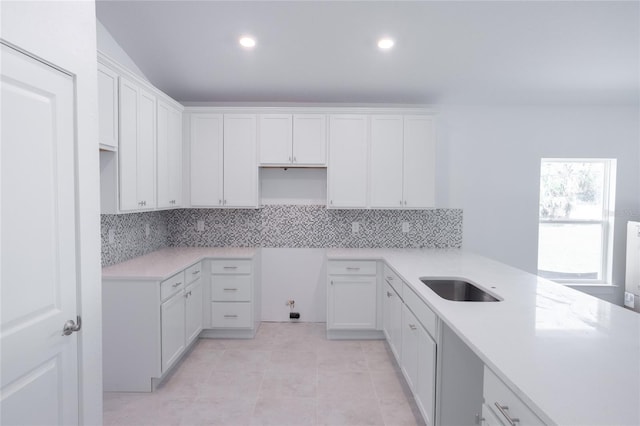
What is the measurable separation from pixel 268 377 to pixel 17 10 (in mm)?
2659

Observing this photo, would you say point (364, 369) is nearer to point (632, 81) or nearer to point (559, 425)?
point (559, 425)

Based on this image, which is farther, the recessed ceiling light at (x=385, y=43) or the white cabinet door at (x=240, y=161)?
A: the white cabinet door at (x=240, y=161)

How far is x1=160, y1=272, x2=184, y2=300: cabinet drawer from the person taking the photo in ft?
8.52

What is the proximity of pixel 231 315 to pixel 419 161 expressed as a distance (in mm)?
2528

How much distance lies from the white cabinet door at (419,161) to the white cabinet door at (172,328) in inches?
94.9

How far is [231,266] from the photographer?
3.47m

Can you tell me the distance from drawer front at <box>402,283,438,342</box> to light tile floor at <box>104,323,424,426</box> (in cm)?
71

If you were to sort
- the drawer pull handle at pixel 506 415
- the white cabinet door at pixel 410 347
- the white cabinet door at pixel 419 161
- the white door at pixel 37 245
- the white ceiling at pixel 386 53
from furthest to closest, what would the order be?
the white cabinet door at pixel 419 161 → the white ceiling at pixel 386 53 → the white cabinet door at pixel 410 347 → the white door at pixel 37 245 → the drawer pull handle at pixel 506 415

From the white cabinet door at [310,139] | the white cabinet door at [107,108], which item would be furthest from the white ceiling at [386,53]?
the white cabinet door at [107,108]

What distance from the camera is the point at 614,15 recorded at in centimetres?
273

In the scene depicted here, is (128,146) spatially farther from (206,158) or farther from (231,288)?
(231,288)

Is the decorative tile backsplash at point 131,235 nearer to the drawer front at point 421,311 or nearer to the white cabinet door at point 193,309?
the white cabinet door at point 193,309

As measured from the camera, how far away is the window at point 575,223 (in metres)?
4.07

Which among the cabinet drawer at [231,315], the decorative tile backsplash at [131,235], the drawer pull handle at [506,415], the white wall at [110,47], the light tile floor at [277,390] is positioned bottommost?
the light tile floor at [277,390]
